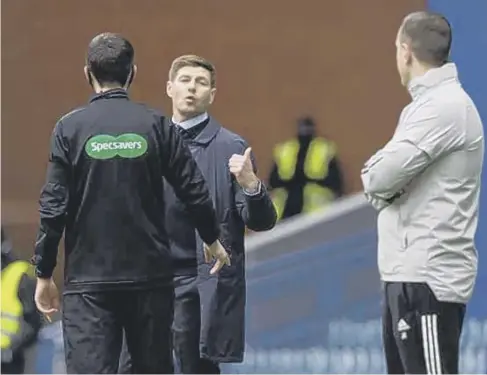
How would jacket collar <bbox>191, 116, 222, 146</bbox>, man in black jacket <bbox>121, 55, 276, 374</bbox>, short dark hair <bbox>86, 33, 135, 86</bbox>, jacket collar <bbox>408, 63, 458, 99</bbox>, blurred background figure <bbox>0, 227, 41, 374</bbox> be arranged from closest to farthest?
jacket collar <bbox>408, 63, 458, 99</bbox> → short dark hair <bbox>86, 33, 135, 86</bbox> → man in black jacket <bbox>121, 55, 276, 374</bbox> → jacket collar <bbox>191, 116, 222, 146</bbox> → blurred background figure <bbox>0, 227, 41, 374</bbox>

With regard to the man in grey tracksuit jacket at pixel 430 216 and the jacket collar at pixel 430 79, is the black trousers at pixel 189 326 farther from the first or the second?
the jacket collar at pixel 430 79

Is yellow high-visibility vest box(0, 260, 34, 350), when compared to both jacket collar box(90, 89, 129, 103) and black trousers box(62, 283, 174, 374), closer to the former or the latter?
black trousers box(62, 283, 174, 374)

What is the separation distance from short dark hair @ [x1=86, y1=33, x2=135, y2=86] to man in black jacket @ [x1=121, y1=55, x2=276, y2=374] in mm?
837

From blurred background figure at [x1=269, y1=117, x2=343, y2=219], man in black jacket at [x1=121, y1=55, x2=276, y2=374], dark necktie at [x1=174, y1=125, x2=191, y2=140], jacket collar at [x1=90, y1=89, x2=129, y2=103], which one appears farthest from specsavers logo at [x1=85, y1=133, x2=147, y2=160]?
blurred background figure at [x1=269, y1=117, x2=343, y2=219]

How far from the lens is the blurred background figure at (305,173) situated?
8.54 m

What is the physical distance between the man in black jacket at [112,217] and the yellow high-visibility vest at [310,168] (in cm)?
344

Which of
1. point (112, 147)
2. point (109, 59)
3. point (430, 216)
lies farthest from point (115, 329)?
point (430, 216)

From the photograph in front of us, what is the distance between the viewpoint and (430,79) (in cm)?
493

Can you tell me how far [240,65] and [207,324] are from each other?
126 inches

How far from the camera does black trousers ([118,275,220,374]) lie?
19.2 ft

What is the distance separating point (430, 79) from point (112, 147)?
120cm

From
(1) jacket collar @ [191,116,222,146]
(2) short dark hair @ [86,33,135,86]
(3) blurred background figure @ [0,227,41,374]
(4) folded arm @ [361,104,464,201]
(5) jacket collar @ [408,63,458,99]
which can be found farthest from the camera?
(3) blurred background figure @ [0,227,41,374]

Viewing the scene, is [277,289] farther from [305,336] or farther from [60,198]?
[60,198]

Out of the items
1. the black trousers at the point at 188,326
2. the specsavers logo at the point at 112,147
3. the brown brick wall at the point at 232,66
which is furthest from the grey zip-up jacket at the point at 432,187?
the brown brick wall at the point at 232,66
